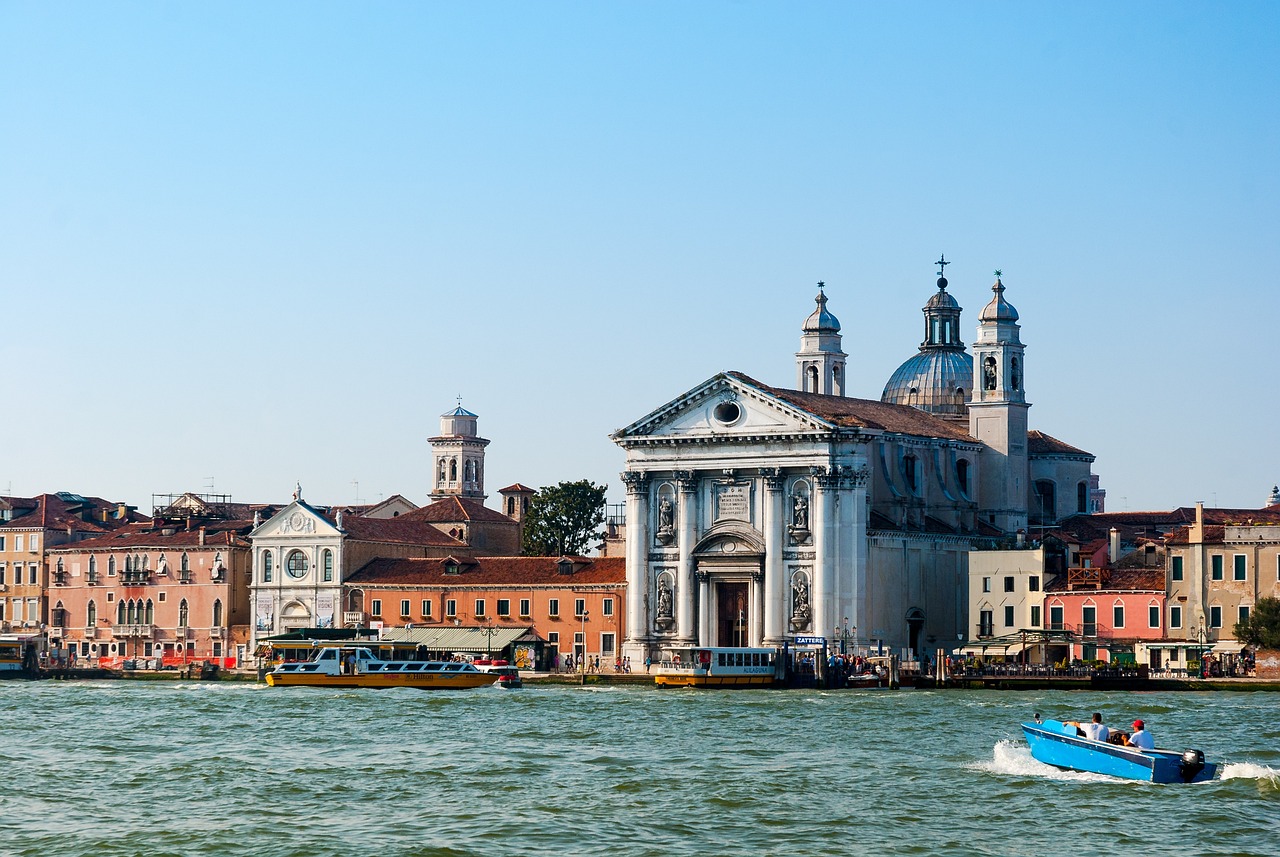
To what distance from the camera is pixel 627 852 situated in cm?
3300

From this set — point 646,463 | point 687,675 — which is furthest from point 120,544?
point 687,675

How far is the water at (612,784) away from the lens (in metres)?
34.0

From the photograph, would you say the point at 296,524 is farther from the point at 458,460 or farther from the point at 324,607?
the point at 458,460

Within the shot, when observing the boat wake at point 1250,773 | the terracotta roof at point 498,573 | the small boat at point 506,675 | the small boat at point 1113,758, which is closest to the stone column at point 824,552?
the terracotta roof at point 498,573

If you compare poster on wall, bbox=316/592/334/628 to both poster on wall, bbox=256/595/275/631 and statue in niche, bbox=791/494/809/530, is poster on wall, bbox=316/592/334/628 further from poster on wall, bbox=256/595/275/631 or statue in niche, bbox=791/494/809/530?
statue in niche, bbox=791/494/809/530

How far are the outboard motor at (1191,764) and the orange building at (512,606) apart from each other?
48.9 meters

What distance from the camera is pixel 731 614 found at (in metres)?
85.9

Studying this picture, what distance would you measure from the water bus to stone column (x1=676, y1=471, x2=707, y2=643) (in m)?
6.88

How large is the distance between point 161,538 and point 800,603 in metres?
29.0

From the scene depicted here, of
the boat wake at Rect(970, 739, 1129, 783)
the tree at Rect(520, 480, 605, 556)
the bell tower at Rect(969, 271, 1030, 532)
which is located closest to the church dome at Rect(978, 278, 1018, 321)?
the bell tower at Rect(969, 271, 1030, 532)

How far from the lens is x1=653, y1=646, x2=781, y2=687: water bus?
7669 centimetres

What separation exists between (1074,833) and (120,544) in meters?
70.5

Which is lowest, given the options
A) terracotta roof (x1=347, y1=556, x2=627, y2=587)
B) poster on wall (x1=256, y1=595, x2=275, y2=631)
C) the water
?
the water

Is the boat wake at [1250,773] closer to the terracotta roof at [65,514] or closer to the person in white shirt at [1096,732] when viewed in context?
the person in white shirt at [1096,732]
